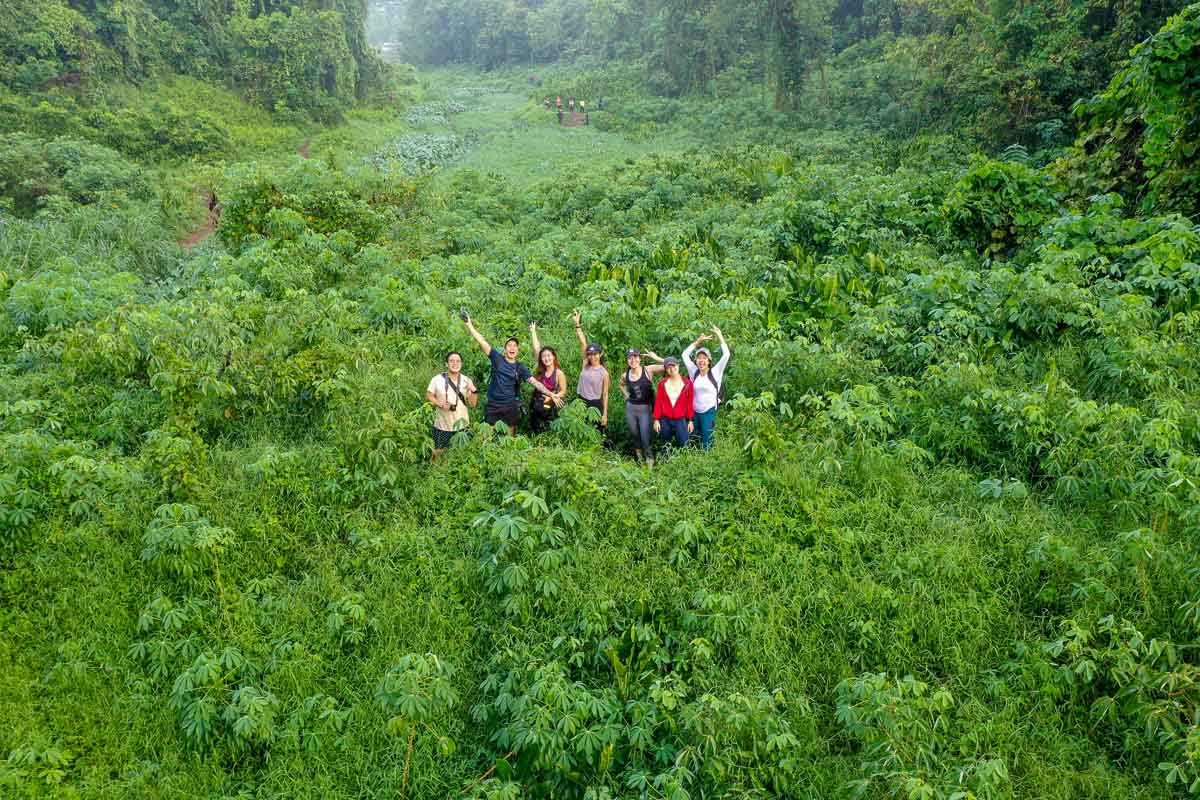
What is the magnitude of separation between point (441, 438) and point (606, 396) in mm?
1590

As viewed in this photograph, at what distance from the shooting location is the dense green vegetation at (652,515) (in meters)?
4.71

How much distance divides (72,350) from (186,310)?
3.67ft

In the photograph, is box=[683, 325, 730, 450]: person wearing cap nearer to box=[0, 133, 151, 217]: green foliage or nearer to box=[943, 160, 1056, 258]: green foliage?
box=[943, 160, 1056, 258]: green foliage

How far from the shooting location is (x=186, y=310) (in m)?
8.55

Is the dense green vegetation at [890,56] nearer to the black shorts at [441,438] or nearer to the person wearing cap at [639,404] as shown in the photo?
the person wearing cap at [639,404]

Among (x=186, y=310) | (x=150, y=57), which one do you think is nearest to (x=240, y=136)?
(x=150, y=57)

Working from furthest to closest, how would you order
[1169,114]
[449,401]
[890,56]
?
[890,56] → [1169,114] → [449,401]

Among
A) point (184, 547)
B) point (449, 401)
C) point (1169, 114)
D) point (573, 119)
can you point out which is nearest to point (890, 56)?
point (573, 119)

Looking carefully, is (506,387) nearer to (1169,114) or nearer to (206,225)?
(1169,114)

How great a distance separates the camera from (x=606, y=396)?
25.2ft

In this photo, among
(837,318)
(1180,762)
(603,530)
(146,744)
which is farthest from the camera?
(837,318)

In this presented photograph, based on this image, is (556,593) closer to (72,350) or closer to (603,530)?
(603,530)

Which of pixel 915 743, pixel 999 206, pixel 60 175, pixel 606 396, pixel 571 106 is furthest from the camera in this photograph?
pixel 571 106

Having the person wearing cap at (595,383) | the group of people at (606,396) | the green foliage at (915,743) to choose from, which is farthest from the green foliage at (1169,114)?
the green foliage at (915,743)
